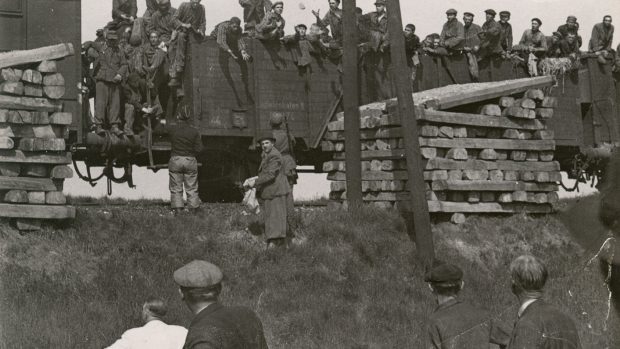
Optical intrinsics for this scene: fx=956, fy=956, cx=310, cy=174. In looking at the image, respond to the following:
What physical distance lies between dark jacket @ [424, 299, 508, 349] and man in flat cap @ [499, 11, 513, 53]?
14711 mm

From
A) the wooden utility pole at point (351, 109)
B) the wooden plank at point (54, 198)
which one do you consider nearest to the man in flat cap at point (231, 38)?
the wooden utility pole at point (351, 109)

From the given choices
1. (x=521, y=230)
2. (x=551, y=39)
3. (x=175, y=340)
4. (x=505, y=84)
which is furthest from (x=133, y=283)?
(x=551, y=39)

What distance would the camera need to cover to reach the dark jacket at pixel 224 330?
476 cm

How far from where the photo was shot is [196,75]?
1623 centimetres

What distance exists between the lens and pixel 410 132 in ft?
45.2

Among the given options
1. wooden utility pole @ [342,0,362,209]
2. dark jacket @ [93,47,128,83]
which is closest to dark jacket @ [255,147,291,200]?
wooden utility pole @ [342,0,362,209]

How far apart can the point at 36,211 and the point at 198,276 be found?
24.3 ft

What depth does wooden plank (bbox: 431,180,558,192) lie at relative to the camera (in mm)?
14750

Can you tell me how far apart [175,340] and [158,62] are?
444 inches

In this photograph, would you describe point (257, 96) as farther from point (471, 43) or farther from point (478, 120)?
point (471, 43)

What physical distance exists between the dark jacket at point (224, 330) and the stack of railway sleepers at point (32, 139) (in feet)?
24.4

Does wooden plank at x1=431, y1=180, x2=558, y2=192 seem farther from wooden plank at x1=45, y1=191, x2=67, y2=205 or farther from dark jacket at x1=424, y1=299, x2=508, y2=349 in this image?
dark jacket at x1=424, y1=299, x2=508, y2=349

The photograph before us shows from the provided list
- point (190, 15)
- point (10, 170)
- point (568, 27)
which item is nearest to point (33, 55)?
point (10, 170)

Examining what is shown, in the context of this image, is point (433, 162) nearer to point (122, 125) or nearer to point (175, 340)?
point (122, 125)
